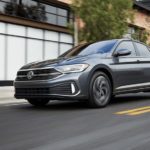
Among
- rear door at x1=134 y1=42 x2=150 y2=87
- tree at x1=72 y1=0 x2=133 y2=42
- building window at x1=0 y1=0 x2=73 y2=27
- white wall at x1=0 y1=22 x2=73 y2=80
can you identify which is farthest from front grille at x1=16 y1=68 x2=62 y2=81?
building window at x1=0 y1=0 x2=73 y2=27

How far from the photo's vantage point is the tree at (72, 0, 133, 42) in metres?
20.3

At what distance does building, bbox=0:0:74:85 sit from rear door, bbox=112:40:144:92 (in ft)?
36.6

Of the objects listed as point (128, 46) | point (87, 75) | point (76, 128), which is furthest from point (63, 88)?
point (128, 46)

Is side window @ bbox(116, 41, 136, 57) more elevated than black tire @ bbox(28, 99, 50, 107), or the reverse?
side window @ bbox(116, 41, 136, 57)

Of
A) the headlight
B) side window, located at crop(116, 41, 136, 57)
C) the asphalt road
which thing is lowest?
the asphalt road

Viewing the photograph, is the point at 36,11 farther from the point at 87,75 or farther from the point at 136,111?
the point at 136,111

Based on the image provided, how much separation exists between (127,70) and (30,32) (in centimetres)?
1321

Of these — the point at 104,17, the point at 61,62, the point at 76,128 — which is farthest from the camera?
the point at 104,17

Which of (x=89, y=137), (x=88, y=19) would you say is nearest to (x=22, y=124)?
(x=89, y=137)

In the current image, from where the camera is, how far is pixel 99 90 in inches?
388

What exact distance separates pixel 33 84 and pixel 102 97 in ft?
4.75

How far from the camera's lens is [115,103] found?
10.9 m

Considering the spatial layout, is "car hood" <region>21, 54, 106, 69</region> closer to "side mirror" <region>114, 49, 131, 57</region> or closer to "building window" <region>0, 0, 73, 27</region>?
"side mirror" <region>114, 49, 131, 57</region>

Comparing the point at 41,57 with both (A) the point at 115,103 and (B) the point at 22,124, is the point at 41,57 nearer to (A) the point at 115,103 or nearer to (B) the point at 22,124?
(A) the point at 115,103
